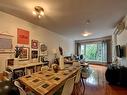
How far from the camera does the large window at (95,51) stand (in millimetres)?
8758

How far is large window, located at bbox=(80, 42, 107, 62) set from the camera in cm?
876

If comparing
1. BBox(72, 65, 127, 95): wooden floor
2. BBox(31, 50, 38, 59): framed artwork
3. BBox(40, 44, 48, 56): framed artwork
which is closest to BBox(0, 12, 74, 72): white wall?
BBox(40, 44, 48, 56): framed artwork

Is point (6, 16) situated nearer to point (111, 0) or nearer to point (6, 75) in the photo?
point (6, 75)

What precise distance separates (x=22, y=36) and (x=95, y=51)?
7.28 metres

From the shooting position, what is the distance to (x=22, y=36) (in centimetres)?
385

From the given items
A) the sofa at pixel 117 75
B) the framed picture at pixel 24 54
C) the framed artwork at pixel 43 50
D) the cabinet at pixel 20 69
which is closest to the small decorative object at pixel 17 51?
the framed picture at pixel 24 54

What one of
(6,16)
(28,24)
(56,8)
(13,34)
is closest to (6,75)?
(13,34)

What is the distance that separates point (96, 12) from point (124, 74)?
7.70 feet

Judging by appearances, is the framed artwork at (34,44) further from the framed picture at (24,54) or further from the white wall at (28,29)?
the framed picture at (24,54)

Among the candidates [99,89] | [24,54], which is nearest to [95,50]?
[99,89]

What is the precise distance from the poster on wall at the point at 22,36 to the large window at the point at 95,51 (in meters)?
6.76

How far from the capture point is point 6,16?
3.29 m

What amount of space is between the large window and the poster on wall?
6.76 meters

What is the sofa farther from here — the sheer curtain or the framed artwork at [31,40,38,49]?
the sheer curtain
